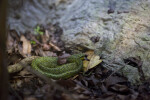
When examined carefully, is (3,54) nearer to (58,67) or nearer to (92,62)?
(58,67)

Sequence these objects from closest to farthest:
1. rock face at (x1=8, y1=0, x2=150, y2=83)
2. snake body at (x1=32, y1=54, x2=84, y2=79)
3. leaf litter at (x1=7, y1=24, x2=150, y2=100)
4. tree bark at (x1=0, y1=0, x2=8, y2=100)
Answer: tree bark at (x1=0, y1=0, x2=8, y2=100) → leaf litter at (x1=7, y1=24, x2=150, y2=100) → snake body at (x1=32, y1=54, x2=84, y2=79) → rock face at (x1=8, y1=0, x2=150, y2=83)

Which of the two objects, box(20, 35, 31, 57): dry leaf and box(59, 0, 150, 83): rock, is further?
box(20, 35, 31, 57): dry leaf

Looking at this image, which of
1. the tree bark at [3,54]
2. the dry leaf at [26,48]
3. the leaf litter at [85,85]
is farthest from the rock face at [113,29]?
the tree bark at [3,54]

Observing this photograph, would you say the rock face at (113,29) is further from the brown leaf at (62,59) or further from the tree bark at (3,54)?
the tree bark at (3,54)

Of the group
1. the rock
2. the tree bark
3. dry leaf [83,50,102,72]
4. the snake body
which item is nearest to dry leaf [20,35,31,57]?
the snake body

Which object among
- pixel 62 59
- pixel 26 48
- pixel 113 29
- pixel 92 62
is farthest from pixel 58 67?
pixel 113 29

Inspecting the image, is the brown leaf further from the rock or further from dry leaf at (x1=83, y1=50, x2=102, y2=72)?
the rock
